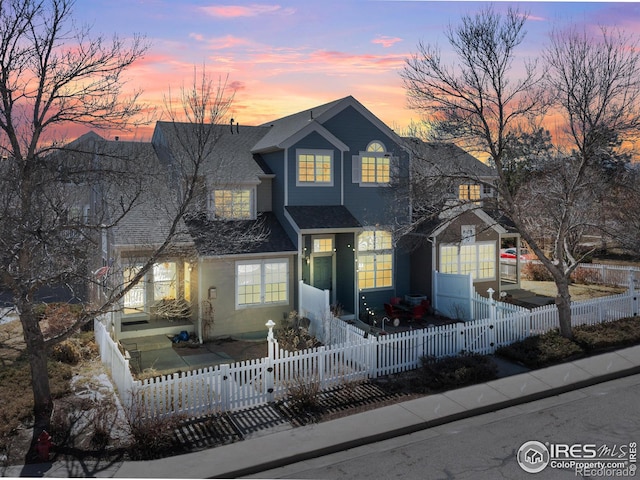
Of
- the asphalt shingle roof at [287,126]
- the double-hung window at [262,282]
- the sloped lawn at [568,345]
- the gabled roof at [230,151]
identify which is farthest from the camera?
the asphalt shingle roof at [287,126]

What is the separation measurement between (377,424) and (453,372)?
311 cm

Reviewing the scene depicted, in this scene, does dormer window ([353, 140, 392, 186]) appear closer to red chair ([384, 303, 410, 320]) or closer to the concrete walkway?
red chair ([384, 303, 410, 320])

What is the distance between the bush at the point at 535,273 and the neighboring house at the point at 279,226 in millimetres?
10358

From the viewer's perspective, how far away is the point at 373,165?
2005 cm

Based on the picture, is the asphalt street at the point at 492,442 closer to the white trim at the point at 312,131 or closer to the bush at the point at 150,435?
the bush at the point at 150,435

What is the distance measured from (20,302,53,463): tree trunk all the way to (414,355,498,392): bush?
25.5 feet

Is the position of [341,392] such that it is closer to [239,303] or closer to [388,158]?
[239,303]

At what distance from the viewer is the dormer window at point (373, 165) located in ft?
64.9

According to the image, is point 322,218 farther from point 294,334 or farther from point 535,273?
point 535,273

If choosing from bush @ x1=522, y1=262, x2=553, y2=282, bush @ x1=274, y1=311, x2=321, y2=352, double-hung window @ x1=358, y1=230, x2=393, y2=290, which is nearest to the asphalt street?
bush @ x1=274, y1=311, x2=321, y2=352

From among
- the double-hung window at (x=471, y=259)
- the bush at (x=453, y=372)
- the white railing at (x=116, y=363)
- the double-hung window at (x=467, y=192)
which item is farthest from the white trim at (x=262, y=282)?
the double-hung window at (x=467, y=192)

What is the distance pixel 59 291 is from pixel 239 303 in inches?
569

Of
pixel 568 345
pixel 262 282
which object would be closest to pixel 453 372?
pixel 568 345

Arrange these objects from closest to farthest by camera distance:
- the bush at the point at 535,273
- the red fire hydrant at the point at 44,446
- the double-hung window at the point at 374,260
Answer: the red fire hydrant at the point at 44,446, the double-hung window at the point at 374,260, the bush at the point at 535,273
